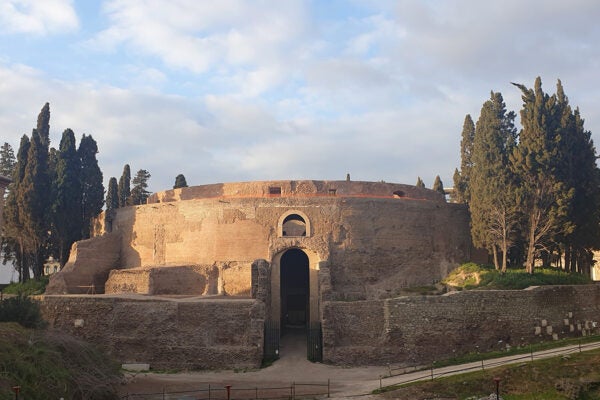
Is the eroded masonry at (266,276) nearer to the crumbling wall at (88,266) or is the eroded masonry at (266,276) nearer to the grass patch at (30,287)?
the crumbling wall at (88,266)

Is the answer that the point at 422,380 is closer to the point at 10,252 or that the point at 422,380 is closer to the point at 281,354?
the point at 281,354

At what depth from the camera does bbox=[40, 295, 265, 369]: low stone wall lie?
17.6 meters

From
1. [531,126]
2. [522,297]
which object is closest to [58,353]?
[522,297]

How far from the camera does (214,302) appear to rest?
18.2 metres

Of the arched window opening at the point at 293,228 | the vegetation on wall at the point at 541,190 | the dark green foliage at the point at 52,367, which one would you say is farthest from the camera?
the arched window opening at the point at 293,228

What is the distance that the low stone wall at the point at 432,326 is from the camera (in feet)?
58.6

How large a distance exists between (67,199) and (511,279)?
21022 millimetres

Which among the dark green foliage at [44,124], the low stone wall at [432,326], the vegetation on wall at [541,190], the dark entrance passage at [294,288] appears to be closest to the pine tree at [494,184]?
the vegetation on wall at [541,190]

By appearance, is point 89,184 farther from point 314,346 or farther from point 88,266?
point 314,346

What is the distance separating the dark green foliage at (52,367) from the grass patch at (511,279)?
44.1ft

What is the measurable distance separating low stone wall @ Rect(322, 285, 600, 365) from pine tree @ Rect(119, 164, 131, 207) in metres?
20.8

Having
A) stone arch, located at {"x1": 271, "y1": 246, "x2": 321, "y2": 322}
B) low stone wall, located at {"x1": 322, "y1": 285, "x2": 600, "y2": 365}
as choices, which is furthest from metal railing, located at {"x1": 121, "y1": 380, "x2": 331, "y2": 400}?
stone arch, located at {"x1": 271, "y1": 246, "x2": 321, "y2": 322}

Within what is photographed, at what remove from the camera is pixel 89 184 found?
3017cm

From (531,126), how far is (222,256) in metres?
13.9
